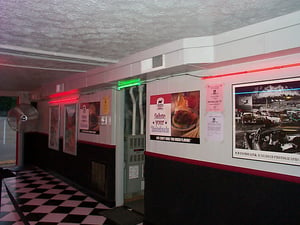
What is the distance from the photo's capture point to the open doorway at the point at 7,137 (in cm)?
840

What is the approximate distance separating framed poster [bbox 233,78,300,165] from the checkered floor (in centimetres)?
260

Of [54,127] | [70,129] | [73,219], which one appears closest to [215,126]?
[73,219]

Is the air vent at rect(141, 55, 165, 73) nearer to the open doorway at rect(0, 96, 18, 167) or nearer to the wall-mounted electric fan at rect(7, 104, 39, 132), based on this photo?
the wall-mounted electric fan at rect(7, 104, 39, 132)

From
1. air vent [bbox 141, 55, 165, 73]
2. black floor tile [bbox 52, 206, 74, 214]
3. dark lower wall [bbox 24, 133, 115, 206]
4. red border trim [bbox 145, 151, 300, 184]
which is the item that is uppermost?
air vent [bbox 141, 55, 165, 73]

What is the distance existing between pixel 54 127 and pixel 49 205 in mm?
2758

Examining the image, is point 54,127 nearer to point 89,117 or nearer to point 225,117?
point 89,117

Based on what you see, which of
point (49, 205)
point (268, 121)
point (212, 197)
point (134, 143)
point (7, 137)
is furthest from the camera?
point (7, 137)

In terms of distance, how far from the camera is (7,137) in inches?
340

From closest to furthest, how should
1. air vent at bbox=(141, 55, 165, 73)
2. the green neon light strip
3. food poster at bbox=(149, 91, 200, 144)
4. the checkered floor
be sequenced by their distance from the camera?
air vent at bbox=(141, 55, 165, 73), food poster at bbox=(149, 91, 200, 144), the green neon light strip, the checkered floor

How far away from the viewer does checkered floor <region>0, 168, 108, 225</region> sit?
3.79 meters

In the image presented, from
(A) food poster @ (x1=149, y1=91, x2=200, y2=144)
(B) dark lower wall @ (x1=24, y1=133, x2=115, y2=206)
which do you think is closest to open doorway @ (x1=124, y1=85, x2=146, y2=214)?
(B) dark lower wall @ (x1=24, y1=133, x2=115, y2=206)

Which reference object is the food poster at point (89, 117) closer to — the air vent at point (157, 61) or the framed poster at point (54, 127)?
the framed poster at point (54, 127)

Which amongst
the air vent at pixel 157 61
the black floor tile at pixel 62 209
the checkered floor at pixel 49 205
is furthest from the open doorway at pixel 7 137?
the air vent at pixel 157 61

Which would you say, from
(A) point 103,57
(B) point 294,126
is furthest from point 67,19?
(B) point 294,126
